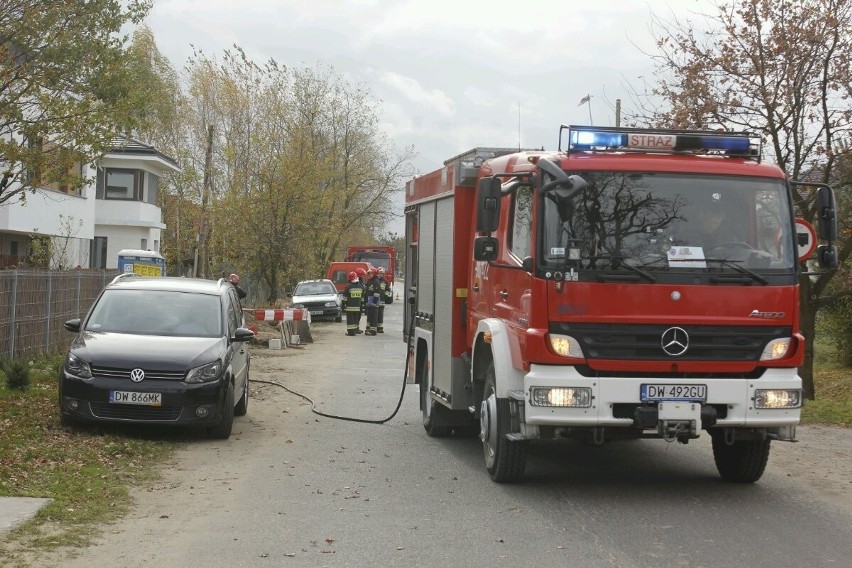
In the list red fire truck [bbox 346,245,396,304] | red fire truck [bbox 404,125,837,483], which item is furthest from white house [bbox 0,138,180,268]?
red fire truck [bbox 404,125,837,483]

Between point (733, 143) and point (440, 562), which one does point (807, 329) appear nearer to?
point (733, 143)

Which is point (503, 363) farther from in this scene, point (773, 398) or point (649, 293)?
point (773, 398)

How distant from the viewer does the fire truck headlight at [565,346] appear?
8445mm

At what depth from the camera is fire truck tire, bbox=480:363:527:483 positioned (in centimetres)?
916

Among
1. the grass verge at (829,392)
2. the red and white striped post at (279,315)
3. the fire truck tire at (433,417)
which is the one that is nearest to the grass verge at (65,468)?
the fire truck tire at (433,417)

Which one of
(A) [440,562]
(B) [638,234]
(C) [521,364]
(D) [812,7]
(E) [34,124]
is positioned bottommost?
(A) [440,562]

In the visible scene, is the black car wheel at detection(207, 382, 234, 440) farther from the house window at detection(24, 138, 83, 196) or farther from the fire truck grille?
the house window at detection(24, 138, 83, 196)

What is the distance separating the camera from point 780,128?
53.9ft

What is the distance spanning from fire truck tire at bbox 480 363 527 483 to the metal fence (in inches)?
379

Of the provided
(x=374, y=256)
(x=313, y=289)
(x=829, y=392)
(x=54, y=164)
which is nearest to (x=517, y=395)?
(x=54, y=164)

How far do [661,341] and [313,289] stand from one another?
33.4 meters

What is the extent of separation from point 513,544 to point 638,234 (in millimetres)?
2682

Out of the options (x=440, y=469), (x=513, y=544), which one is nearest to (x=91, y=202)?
(x=440, y=469)

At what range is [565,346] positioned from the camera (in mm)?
8453
